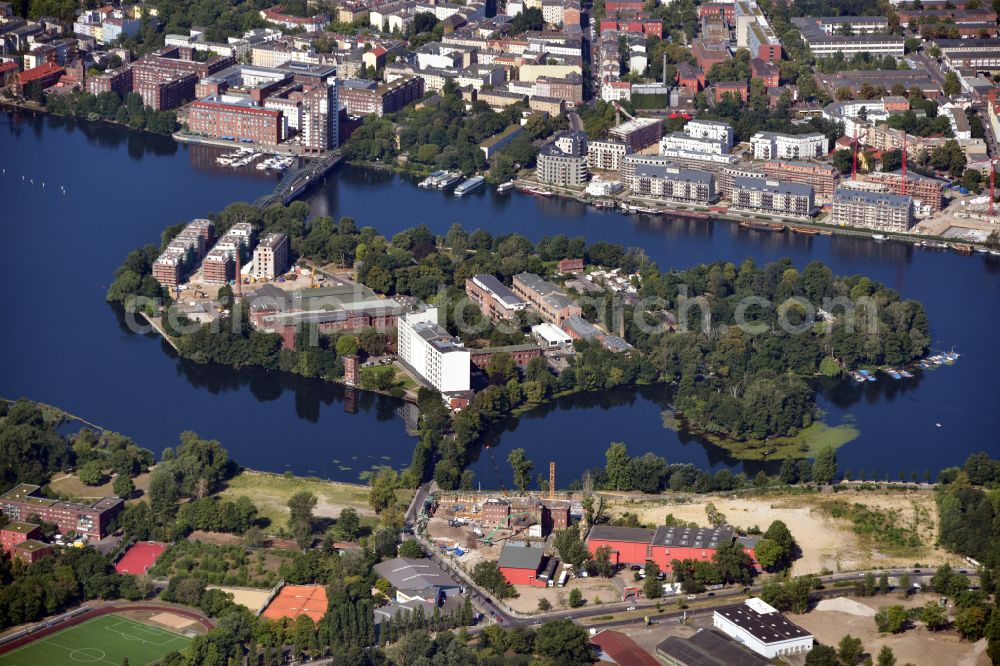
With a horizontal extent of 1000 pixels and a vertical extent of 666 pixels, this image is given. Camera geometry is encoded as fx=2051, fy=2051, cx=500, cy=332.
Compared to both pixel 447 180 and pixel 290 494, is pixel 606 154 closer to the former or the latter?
pixel 447 180

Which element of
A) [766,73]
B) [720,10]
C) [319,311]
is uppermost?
[720,10]

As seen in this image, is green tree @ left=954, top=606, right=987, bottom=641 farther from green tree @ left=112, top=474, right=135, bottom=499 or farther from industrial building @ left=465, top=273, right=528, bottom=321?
industrial building @ left=465, top=273, right=528, bottom=321

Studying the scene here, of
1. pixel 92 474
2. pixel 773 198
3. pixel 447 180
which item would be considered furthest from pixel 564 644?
pixel 447 180

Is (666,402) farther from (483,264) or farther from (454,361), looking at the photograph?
(483,264)

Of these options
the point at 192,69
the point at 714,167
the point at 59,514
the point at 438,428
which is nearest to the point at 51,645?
the point at 59,514

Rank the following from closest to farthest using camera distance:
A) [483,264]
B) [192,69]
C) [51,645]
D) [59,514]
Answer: [51,645]
[59,514]
[483,264]
[192,69]

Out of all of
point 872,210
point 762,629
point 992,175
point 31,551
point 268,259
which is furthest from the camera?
point 992,175

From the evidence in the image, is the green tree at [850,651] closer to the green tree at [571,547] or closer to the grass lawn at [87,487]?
the green tree at [571,547]

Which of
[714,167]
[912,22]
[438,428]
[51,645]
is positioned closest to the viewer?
[51,645]
